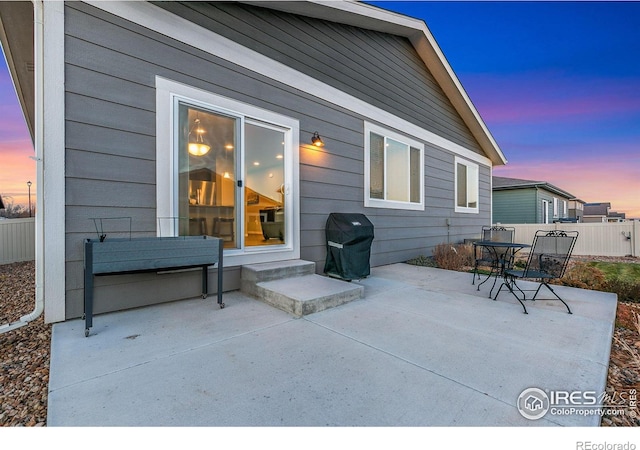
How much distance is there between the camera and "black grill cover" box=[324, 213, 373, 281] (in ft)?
13.8

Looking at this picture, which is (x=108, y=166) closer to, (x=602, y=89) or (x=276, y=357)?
(x=276, y=357)

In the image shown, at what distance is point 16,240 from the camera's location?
7.38m

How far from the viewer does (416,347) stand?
2164mm

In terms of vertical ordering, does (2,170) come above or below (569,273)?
above

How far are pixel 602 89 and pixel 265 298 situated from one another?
1197 cm

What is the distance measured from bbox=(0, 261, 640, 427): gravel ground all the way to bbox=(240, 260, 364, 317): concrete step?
5.96ft

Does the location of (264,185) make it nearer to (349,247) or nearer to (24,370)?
(349,247)

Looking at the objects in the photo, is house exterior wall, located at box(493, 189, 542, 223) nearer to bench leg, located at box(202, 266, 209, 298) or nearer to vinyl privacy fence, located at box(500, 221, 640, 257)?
vinyl privacy fence, located at box(500, 221, 640, 257)

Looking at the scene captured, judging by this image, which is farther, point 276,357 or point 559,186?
point 559,186

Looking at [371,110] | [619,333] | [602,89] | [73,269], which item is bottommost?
[619,333]

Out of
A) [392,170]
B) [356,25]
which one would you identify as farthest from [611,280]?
[356,25]

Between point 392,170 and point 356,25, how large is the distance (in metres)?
2.83

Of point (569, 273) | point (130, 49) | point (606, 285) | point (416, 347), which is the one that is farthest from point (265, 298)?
point (569, 273)
